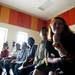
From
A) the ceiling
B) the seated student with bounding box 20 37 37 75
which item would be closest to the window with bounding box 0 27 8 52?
the ceiling

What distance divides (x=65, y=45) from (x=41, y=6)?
2818mm

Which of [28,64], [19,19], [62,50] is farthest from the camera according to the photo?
[19,19]

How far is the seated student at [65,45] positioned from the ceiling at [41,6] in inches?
93.1

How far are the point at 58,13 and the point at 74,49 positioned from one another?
329 cm

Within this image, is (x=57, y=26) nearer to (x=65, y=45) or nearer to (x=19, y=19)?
(x=65, y=45)

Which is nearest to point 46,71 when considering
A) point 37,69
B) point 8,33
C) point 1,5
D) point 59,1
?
point 37,69

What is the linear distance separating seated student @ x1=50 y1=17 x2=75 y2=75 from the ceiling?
93.1 inches

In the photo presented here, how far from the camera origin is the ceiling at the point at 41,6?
11.9 feet

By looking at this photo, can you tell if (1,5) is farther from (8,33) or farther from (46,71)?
(46,71)

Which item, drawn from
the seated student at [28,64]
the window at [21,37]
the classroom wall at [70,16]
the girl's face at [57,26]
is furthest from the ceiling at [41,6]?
the girl's face at [57,26]

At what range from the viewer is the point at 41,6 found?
388 centimetres

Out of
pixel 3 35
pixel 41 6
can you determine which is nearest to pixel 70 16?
pixel 41 6

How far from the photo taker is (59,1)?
3533 mm

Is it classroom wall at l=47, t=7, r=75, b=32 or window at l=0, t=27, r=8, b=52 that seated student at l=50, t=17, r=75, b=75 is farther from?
window at l=0, t=27, r=8, b=52
